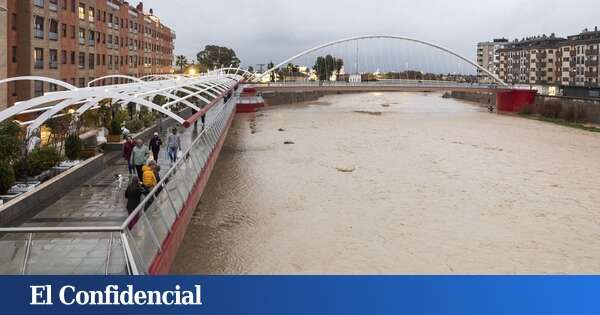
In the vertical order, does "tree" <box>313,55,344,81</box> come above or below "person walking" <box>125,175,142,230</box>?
above

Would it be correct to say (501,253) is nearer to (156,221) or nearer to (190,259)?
(190,259)

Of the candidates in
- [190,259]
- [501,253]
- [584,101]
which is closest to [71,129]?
[190,259]

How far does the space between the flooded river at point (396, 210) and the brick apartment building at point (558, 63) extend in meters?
54.6

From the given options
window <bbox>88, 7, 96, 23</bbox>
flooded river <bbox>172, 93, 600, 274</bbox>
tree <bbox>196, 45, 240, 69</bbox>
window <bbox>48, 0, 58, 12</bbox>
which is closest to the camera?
flooded river <bbox>172, 93, 600, 274</bbox>

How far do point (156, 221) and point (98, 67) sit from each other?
4161cm

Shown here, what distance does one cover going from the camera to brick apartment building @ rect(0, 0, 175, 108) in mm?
32094

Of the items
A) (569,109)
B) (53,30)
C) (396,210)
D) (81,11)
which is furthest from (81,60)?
(569,109)

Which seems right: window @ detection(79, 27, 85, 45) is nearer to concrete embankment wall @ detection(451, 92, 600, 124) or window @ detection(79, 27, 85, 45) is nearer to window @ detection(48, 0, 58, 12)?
window @ detection(48, 0, 58, 12)

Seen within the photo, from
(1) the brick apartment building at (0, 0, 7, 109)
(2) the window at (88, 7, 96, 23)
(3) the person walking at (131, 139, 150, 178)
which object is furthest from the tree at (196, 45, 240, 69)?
(3) the person walking at (131, 139, 150, 178)

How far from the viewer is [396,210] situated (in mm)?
18859

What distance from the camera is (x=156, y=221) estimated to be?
29.8 feet

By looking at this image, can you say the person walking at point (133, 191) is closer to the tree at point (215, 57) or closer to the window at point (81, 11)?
the window at point (81, 11)

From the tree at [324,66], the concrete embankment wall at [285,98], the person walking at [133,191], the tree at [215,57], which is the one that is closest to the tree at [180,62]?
the tree at [215,57]

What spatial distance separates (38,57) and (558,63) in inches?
3663
